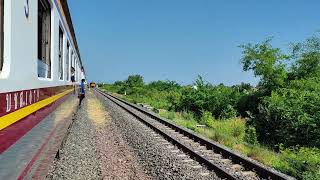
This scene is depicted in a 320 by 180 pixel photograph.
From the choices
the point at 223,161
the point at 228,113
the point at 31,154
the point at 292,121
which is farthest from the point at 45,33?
the point at 228,113

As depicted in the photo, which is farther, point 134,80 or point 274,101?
point 134,80

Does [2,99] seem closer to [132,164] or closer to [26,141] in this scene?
[26,141]

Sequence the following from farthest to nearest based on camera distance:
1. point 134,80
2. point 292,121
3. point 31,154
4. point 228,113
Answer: point 134,80 → point 228,113 → point 292,121 → point 31,154

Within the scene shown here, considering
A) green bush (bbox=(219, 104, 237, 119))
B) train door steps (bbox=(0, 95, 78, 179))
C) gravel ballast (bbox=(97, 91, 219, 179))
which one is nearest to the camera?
train door steps (bbox=(0, 95, 78, 179))

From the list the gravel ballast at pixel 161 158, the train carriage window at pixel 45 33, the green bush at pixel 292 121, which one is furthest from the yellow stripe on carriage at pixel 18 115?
the green bush at pixel 292 121

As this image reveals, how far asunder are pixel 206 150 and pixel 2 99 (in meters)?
8.64

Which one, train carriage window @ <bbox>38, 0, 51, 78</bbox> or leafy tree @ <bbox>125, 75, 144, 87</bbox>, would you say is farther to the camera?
leafy tree @ <bbox>125, 75, 144, 87</bbox>

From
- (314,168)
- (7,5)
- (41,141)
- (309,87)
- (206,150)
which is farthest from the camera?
(309,87)

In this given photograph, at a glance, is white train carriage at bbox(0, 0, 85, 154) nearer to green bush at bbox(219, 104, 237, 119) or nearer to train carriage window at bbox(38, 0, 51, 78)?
train carriage window at bbox(38, 0, 51, 78)

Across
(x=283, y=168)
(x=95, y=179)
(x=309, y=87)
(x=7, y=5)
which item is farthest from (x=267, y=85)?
(x=7, y=5)

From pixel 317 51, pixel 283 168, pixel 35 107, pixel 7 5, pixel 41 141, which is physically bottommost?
pixel 283 168

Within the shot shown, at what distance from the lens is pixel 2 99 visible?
2932 mm

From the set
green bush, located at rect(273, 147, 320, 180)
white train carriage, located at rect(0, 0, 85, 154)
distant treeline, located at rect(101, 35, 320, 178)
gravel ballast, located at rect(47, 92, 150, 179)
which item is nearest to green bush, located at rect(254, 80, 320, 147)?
distant treeline, located at rect(101, 35, 320, 178)

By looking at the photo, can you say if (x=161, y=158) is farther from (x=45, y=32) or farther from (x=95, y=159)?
(x=45, y=32)
